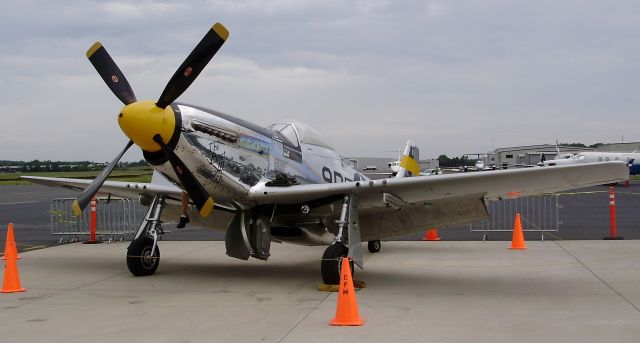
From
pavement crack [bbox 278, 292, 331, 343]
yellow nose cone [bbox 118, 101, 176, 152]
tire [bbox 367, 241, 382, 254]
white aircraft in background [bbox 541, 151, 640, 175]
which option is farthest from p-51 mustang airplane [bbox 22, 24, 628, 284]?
white aircraft in background [bbox 541, 151, 640, 175]

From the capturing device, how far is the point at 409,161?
12.3m

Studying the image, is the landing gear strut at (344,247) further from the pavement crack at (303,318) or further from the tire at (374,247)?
the tire at (374,247)

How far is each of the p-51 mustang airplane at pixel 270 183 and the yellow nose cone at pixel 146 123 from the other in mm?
12

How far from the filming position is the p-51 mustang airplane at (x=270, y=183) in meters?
7.34

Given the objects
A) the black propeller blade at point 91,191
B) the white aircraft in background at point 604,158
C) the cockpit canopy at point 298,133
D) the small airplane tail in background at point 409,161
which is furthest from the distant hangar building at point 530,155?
the black propeller blade at point 91,191

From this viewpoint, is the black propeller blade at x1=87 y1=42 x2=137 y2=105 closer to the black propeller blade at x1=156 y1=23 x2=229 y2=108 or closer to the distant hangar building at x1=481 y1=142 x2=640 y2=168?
the black propeller blade at x1=156 y1=23 x2=229 y2=108

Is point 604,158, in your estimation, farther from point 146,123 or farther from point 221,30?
point 146,123

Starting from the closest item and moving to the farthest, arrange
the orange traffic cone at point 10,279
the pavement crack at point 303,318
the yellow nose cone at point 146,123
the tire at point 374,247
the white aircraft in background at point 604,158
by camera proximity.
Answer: the pavement crack at point 303,318 → the yellow nose cone at point 146,123 → the orange traffic cone at point 10,279 → the tire at point 374,247 → the white aircraft in background at point 604,158

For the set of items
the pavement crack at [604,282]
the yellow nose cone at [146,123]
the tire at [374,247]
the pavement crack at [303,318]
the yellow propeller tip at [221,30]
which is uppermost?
the yellow propeller tip at [221,30]

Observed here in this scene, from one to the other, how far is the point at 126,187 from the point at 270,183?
120 inches

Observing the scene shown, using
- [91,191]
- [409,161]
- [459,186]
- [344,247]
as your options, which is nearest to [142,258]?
[91,191]

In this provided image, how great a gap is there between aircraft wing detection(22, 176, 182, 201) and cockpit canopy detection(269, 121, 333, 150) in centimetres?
180

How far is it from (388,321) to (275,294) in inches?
80.8

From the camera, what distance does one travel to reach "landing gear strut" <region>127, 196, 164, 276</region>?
8.89 meters
